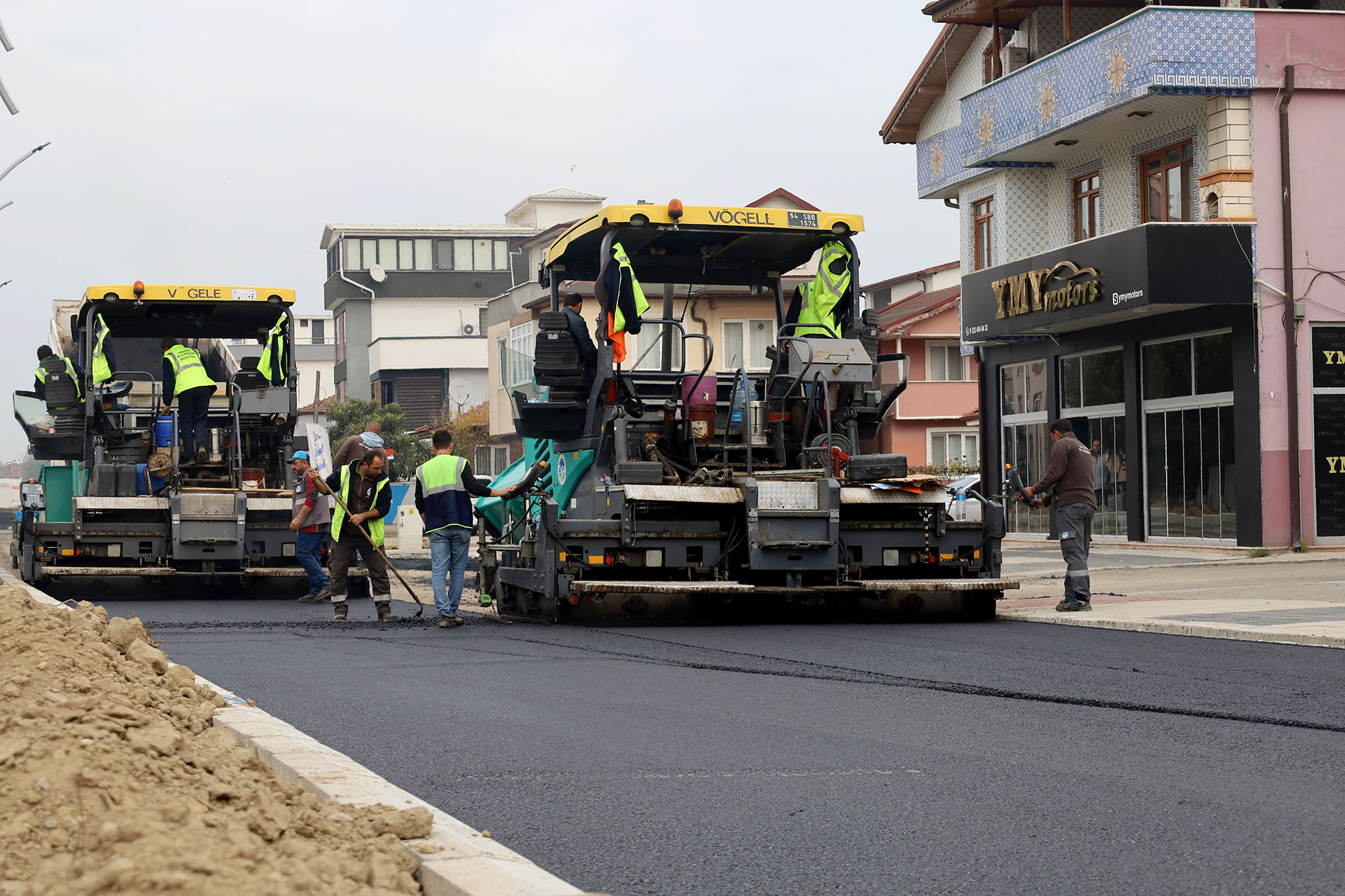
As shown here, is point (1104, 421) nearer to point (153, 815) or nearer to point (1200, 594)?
point (1200, 594)

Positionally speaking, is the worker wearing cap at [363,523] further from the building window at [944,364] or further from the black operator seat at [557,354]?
the building window at [944,364]

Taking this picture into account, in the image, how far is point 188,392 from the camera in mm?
16109

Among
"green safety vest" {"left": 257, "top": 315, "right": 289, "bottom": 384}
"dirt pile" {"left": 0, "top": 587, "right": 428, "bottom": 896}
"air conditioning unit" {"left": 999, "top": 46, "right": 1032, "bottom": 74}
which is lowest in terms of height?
"dirt pile" {"left": 0, "top": 587, "right": 428, "bottom": 896}

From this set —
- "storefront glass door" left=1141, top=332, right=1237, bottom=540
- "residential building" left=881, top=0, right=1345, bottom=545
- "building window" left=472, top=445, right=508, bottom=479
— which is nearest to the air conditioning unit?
"residential building" left=881, top=0, right=1345, bottom=545

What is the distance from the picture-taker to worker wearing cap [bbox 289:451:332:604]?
15281mm

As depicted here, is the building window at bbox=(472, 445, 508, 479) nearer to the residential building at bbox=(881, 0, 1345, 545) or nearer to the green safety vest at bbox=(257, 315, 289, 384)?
the residential building at bbox=(881, 0, 1345, 545)

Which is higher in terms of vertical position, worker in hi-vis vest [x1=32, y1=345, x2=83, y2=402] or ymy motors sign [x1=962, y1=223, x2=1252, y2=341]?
ymy motors sign [x1=962, y1=223, x2=1252, y2=341]

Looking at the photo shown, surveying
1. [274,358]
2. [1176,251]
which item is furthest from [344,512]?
[1176,251]

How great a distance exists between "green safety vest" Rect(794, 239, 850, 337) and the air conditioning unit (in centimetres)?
1528

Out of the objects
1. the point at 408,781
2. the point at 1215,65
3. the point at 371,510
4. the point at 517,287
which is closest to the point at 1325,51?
the point at 1215,65

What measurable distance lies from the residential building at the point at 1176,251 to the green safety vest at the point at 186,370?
12131mm

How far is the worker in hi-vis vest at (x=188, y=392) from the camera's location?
16109 mm

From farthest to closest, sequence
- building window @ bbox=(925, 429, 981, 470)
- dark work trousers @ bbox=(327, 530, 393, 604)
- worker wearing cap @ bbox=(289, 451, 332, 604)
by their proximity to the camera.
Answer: building window @ bbox=(925, 429, 981, 470), worker wearing cap @ bbox=(289, 451, 332, 604), dark work trousers @ bbox=(327, 530, 393, 604)

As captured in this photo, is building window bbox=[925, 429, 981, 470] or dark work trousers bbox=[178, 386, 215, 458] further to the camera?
building window bbox=[925, 429, 981, 470]
